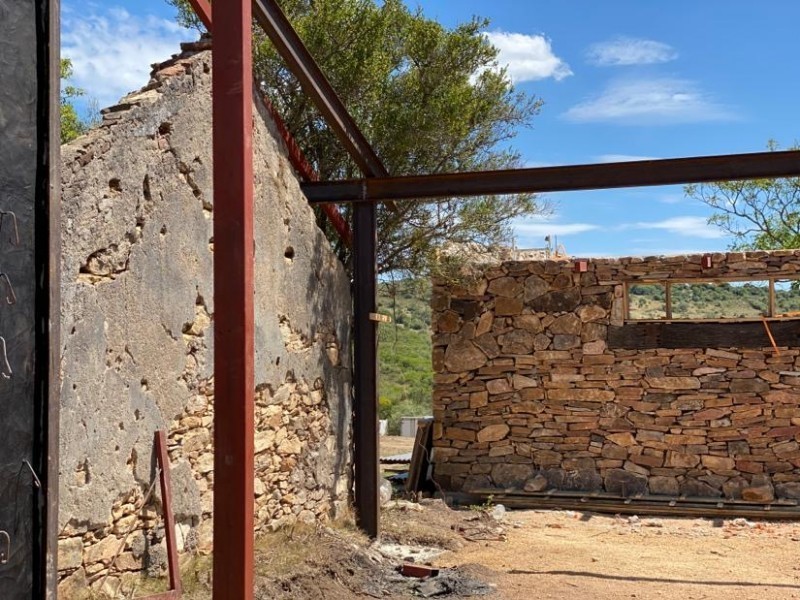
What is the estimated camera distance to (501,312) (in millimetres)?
11070

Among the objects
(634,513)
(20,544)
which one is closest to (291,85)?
(634,513)

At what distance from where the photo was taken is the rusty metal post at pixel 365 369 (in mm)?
8219

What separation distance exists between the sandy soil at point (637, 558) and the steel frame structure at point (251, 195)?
1.64 m

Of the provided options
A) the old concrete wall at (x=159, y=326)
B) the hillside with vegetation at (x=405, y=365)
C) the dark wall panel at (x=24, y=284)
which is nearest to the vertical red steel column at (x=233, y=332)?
the dark wall panel at (x=24, y=284)

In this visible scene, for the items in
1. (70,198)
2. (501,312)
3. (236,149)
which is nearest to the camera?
(236,149)

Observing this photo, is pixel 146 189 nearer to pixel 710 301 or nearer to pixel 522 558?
pixel 522 558

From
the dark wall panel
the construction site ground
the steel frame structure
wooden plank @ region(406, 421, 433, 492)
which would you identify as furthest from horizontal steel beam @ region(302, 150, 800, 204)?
Answer: the dark wall panel

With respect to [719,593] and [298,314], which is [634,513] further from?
[298,314]

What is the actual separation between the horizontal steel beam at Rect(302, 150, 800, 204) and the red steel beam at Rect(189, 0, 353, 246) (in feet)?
0.68

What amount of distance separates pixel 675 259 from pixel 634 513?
3.25 metres

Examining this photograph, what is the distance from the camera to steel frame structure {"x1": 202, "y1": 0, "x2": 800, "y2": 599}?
2.91m

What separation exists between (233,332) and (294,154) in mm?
5133

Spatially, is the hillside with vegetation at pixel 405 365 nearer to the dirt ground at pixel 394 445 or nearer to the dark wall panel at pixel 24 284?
the dirt ground at pixel 394 445

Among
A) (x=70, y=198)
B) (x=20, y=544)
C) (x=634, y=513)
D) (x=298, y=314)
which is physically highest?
(x=70, y=198)
